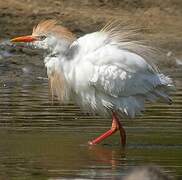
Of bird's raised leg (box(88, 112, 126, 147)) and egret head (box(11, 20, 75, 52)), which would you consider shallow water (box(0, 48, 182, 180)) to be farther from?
egret head (box(11, 20, 75, 52))

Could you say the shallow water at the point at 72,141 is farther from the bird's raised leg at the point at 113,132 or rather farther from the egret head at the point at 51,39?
the egret head at the point at 51,39

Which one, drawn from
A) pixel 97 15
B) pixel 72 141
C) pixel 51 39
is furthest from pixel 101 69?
pixel 97 15

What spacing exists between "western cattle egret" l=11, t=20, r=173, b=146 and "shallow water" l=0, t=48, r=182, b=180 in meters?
0.52

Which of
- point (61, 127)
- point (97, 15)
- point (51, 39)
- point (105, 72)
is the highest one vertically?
point (51, 39)

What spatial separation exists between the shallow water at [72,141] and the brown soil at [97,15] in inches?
308

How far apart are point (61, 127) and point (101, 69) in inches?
57.9

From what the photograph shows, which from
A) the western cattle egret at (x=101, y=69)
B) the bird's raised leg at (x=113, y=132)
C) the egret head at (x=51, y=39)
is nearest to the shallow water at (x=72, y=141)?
the bird's raised leg at (x=113, y=132)

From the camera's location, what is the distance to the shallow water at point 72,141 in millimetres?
10172

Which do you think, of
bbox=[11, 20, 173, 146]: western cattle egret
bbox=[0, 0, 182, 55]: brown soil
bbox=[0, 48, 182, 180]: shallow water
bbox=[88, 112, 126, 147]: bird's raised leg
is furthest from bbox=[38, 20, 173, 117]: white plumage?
bbox=[0, 0, 182, 55]: brown soil

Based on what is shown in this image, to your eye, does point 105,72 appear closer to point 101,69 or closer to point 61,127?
point 101,69

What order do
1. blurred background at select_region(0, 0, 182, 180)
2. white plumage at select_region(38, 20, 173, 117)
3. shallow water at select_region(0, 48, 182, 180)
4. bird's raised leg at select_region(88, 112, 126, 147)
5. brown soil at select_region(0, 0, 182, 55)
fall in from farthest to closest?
brown soil at select_region(0, 0, 182, 55), white plumage at select_region(38, 20, 173, 117), bird's raised leg at select_region(88, 112, 126, 147), blurred background at select_region(0, 0, 182, 180), shallow water at select_region(0, 48, 182, 180)

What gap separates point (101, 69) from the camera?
12.5 metres

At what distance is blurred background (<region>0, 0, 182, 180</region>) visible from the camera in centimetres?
1037

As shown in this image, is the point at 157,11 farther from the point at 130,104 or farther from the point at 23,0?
the point at 130,104
